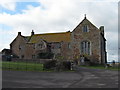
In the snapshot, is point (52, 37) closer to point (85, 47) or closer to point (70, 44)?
point (70, 44)

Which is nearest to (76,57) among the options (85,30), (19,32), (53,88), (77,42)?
(77,42)

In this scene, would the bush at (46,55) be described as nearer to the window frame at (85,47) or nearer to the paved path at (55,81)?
the window frame at (85,47)

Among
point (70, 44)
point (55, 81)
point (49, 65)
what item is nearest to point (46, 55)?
point (70, 44)

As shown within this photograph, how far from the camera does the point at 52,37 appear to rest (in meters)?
67.5

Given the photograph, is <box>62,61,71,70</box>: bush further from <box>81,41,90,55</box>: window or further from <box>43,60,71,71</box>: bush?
<box>81,41,90,55</box>: window

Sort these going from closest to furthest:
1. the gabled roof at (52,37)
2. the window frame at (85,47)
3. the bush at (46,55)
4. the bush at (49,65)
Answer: the bush at (49,65)
the window frame at (85,47)
the bush at (46,55)
the gabled roof at (52,37)

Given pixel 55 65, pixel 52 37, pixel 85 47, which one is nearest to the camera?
pixel 55 65

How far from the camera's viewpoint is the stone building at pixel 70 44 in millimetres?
56278

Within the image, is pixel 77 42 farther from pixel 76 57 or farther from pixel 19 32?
pixel 19 32

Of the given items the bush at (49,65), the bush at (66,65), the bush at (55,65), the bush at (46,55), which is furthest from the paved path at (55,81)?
the bush at (46,55)

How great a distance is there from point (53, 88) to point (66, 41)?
156 ft

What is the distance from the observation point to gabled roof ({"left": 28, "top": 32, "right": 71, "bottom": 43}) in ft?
212

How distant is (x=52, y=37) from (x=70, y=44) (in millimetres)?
9132

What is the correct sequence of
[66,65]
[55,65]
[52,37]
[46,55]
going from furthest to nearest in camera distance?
[52,37] → [46,55] → [66,65] → [55,65]
